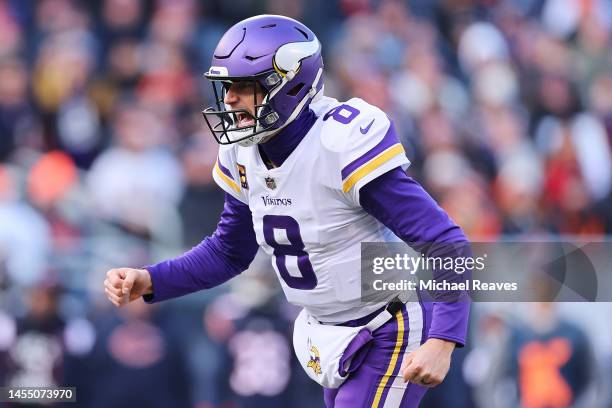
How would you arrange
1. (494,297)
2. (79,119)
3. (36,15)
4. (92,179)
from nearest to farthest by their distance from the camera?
1. (494,297)
2. (92,179)
3. (79,119)
4. (36,15)

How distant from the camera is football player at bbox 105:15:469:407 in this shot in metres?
3.90

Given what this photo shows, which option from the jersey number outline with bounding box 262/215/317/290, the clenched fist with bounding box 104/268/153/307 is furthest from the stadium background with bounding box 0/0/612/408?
the jersey number outline with bounding box 262/215/317/290

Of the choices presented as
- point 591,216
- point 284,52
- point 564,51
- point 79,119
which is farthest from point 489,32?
point 284,52

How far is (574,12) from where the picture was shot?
33.5 ft

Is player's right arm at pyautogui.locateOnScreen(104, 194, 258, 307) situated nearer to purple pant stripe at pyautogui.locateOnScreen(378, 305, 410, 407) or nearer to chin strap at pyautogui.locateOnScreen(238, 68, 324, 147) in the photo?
chin strap at pyautogui.locateOnScreen(238, 68, 324, 147)

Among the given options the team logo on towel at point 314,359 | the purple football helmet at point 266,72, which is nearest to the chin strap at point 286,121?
the purple football helmet at point 266,72

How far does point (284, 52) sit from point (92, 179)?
4.37 m

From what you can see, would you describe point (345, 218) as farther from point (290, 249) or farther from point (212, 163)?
point (212, 163)

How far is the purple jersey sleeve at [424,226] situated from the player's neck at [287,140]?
0.32 meters

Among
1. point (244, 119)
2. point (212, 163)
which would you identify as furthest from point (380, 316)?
point (212, 163)

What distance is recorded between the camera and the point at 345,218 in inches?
160

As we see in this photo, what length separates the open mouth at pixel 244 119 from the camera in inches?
159

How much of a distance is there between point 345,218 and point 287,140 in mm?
313

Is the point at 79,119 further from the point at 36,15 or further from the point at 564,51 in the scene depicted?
the point at 564,51
